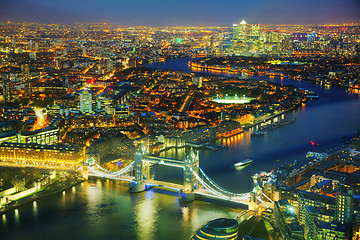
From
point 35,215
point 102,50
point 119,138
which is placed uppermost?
point 102,50

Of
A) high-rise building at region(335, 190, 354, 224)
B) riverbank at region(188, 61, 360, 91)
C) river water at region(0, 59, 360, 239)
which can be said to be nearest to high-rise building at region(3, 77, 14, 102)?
river water at region(0, 59, 360, 239)

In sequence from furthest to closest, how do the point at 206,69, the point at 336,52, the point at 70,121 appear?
1. the point at 336,52
2. the point at 206,69
3. the point at 70,121

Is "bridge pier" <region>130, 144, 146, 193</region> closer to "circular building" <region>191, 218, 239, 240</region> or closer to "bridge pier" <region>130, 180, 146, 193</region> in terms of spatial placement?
"bridge pier" <region>130, 180, 146, 193</region>

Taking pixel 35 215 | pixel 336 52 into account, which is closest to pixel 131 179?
pixel 35 215

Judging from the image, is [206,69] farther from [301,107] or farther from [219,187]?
[219,187]

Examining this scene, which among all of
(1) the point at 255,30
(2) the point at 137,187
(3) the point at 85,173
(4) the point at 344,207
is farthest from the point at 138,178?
(1) the point at 255,30

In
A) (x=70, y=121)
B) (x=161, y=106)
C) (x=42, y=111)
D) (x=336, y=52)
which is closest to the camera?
(x=70, y=121)

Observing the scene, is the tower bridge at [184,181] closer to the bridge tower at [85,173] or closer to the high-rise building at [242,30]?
the bridge tower at [85,173]
